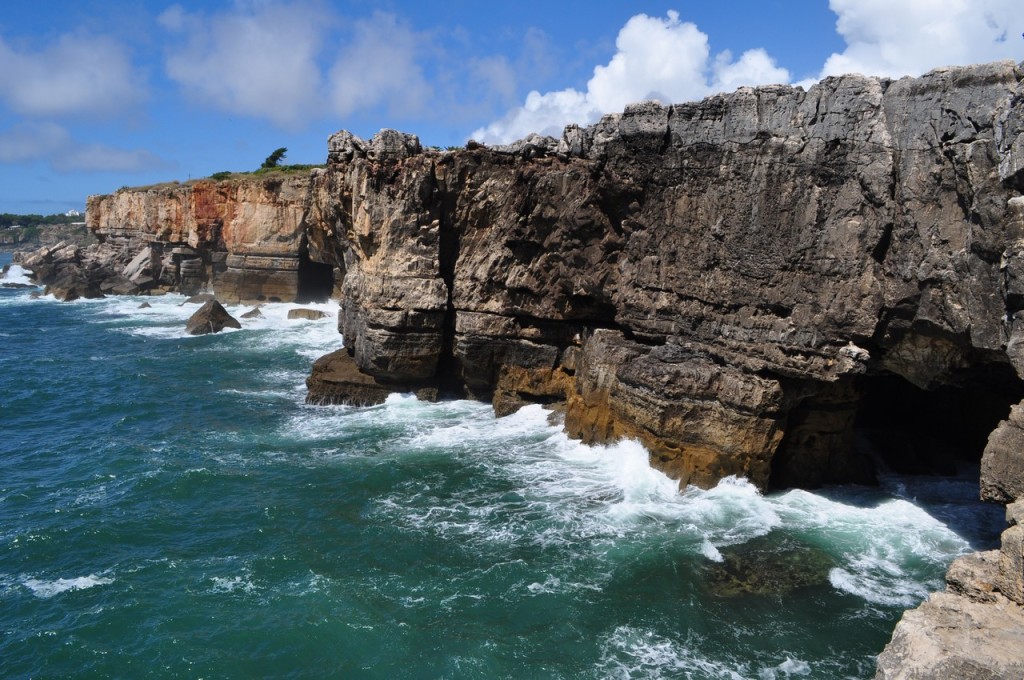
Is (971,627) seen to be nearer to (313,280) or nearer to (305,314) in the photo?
(305,314)

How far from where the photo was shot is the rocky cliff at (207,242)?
5303 centimetres

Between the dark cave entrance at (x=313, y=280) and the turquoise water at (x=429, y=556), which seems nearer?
the turquoise water at (x=429, y=556)

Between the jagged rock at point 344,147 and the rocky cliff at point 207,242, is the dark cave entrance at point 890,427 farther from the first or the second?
the rocky cliff at point 207,242

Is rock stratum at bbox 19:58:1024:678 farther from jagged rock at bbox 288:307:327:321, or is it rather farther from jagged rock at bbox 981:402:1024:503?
jagged rock at bbox 288:307:327:321

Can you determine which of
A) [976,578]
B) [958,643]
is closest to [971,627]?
[958,643]

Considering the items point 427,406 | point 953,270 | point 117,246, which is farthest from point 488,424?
point 117,246

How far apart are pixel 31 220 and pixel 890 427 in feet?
674

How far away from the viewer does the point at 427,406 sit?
28.3 metres

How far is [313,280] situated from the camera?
55.7 m

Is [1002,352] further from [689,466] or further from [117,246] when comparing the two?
[117,246]

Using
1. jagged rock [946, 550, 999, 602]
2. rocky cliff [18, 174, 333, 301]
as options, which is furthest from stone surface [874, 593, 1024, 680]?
rocky cliff [18, 174, 333, 301]

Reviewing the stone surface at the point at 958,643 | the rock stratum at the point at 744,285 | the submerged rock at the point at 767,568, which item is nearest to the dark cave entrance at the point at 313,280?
the rock stratum at the point at 744,285

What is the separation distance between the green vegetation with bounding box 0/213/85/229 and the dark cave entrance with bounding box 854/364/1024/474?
19439cm

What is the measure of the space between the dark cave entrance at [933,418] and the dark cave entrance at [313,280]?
41.9 meters
